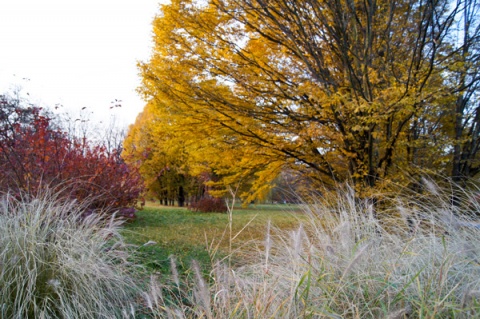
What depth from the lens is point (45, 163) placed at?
17.3 feet

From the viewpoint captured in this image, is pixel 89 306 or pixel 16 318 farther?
pixel 89 306

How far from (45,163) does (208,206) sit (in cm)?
984

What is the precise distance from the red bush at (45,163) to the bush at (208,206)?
22.2 feet

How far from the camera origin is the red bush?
16.1 ft

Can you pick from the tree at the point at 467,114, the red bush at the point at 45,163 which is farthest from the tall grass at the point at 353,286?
the tree at the point at 467,114

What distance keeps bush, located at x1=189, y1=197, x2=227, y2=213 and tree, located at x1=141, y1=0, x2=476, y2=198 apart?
857 cm

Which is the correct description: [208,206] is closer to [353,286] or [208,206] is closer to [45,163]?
[45,163]

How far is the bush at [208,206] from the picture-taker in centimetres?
1470

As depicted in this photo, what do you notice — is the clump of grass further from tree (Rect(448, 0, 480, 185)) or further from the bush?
the bush

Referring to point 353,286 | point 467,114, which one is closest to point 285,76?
point 467,114

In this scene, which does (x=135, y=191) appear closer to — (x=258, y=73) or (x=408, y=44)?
(x=258, y=73)

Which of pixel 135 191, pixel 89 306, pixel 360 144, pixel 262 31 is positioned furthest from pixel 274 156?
pixel 89 306

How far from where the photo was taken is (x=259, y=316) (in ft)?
5.56

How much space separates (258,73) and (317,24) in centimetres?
129
